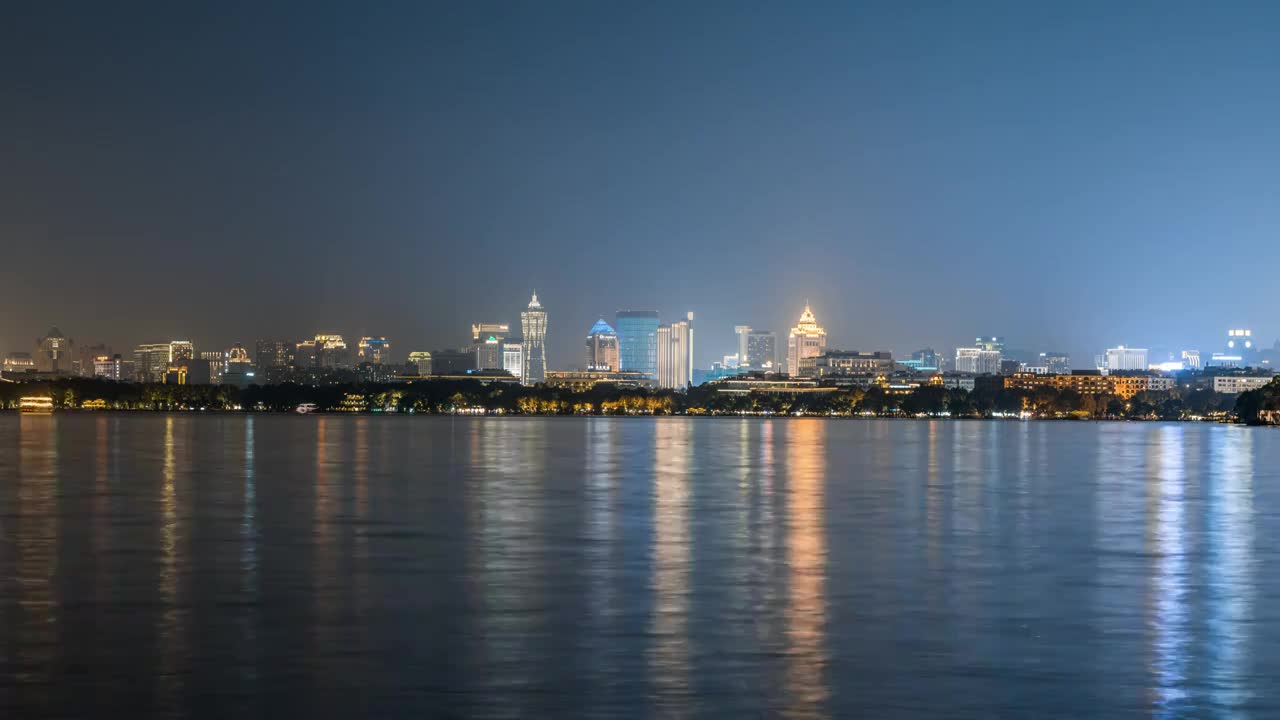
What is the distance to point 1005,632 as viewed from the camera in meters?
19.6

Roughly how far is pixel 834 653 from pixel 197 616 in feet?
29.4

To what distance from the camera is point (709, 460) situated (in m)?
72.4

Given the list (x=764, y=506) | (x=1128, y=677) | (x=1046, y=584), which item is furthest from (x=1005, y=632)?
(x=764, y=506)

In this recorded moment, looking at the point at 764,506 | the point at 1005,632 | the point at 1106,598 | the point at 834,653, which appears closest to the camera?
the point at 834,653

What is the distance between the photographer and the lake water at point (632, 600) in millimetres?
15305

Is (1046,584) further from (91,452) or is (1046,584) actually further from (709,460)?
(91,452)

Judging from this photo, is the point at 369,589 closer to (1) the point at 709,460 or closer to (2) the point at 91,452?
(1) the point at 709,460

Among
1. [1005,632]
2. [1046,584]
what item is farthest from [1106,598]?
[1005,632]

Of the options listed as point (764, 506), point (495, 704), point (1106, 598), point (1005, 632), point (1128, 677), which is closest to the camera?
point (495, 704)

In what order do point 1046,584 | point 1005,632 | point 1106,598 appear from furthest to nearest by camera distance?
point 1046,584, point 1106,598, point 1005,632

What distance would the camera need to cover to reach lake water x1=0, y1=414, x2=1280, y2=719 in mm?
15305

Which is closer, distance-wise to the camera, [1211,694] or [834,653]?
[1211,694]

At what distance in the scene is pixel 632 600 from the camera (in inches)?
882

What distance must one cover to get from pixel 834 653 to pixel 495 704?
4827mm
